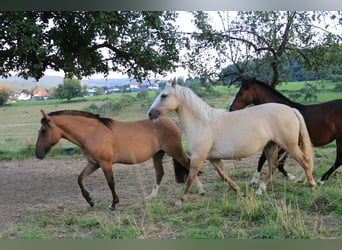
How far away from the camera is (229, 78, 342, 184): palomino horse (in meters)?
4.67

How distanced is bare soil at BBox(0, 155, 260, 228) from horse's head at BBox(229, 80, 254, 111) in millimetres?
969

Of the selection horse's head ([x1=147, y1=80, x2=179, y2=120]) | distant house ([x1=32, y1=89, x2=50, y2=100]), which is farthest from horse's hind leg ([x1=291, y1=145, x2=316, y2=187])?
distant house ([x1=32, y1=89, x2=50, y2=100])

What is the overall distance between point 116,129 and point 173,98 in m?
0.62

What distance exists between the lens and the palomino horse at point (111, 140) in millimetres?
3891

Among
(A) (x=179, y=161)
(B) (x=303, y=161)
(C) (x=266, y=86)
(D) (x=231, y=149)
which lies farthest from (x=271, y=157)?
(A) (x=179, y=161)

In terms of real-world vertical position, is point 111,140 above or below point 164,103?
below

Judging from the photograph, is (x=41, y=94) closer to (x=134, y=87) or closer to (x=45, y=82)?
(x=45, y=82)

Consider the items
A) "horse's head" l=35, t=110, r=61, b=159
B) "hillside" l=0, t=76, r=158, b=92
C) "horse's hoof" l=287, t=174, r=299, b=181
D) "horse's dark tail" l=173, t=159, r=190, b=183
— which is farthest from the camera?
"horse's hoof" l=287, t=174, r=299, b=181

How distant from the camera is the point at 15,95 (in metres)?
4.57

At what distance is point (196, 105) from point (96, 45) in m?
1.30

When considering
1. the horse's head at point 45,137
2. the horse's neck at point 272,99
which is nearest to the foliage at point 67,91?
the horse's head at point 45,137

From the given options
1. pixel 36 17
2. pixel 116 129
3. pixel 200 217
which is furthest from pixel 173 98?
pixel 36 17

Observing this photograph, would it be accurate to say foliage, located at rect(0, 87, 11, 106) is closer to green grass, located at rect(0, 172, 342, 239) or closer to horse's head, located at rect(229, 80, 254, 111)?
green grass, located at rect(0, 172, 342, 239)

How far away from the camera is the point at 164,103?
3963 mm
